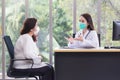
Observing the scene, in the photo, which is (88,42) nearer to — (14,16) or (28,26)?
(28,26)

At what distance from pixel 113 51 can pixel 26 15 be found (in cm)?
235

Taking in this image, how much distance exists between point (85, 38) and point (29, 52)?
0.94 m

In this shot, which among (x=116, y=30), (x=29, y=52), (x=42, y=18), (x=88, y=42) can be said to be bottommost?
(x=29, y=52)

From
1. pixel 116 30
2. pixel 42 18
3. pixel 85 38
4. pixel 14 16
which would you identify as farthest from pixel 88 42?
pixel 14 16

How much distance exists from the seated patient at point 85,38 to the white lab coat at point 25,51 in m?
0.59

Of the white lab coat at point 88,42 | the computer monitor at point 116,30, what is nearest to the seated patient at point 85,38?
the white lab coat at point 88,42

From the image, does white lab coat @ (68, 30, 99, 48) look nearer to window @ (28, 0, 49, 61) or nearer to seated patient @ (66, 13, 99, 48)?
seated patient @ (66, 13, 99, 48)

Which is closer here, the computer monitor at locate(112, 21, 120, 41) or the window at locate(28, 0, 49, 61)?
the computer monitor at locate(112, 21, 120, 41)

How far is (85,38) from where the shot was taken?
3967mm

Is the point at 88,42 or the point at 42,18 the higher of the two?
the point at 42,18

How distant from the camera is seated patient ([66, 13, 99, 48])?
3680 millimetres

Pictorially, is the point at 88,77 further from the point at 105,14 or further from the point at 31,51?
the point at 105,14

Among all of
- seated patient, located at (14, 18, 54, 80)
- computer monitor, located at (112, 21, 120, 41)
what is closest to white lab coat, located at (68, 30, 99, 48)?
computer monitor, located at (112, 21, 120, 41)

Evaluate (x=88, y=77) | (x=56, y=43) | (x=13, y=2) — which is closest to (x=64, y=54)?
(x=88, y=77)
